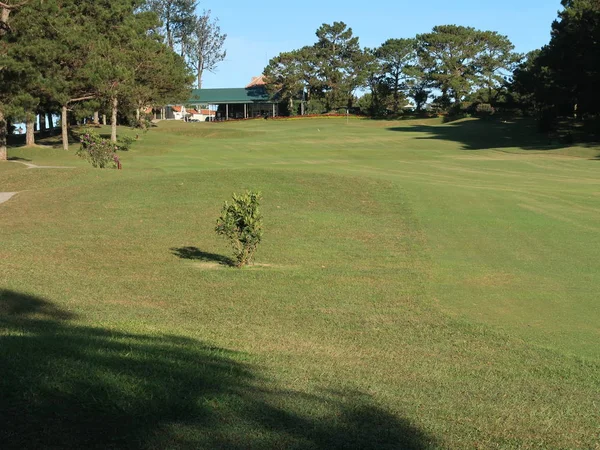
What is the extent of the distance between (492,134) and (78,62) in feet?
119

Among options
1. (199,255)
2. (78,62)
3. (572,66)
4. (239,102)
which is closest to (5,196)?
(199,255)

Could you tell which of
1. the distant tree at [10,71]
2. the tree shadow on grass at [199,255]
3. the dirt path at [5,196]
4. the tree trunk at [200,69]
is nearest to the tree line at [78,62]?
the distant tree at [10,71]

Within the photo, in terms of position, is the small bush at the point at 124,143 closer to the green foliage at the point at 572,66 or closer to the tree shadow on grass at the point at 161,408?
the green foliage at the point at 572,66

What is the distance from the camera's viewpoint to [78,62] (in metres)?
41.8

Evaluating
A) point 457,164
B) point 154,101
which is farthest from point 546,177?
point 154,101

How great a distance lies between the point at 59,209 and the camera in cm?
2059

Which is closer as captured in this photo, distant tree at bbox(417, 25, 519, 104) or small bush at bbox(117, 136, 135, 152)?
small bush at bbox(117, 136, 135, 152)

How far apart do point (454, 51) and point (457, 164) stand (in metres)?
57.3

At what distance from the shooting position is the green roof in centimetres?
10519

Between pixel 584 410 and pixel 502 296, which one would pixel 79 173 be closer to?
pixel 502 296

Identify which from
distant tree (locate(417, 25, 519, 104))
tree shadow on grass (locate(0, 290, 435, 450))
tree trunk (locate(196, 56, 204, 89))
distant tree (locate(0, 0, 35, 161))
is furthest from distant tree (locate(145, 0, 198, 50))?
tree shadow on grass (locate(0, 290, 435, 450))

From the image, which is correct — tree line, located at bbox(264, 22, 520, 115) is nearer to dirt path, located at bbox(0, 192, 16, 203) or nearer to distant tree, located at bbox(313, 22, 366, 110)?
distant tree, located at bbox(313, 22, 366, 110)

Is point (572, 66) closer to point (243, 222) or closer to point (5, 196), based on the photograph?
point (5, 196)

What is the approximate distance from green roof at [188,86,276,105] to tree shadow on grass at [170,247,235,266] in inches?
3504
